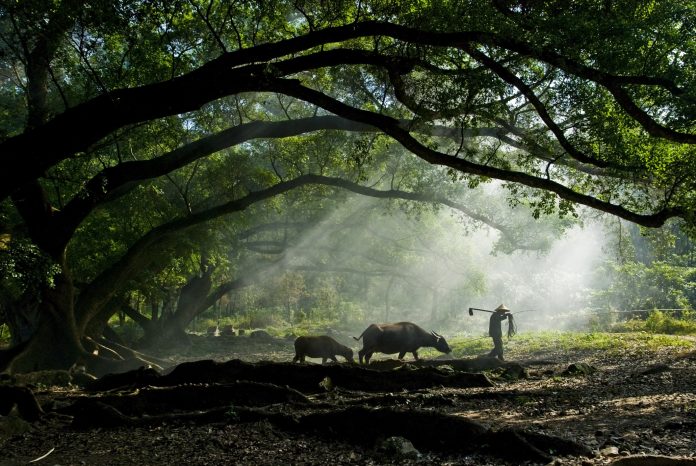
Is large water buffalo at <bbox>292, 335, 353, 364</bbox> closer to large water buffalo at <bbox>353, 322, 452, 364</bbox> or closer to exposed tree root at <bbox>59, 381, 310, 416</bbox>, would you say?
large water buffalo at <bbox>353, 322, 452, 364</bbox>

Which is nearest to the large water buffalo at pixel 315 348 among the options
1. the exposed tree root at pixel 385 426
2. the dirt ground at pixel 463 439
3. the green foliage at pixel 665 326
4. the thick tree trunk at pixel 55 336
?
the thick tree trunk at pixel 55 336

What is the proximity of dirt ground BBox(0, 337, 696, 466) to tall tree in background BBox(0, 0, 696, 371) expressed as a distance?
347 centimetres

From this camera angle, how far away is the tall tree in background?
32.8 ft

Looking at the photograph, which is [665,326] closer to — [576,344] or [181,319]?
[576,344]

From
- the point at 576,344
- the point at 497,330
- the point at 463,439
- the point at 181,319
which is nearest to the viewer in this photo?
the point at 463,439

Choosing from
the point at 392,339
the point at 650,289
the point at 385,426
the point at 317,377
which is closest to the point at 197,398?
the point at 317,377

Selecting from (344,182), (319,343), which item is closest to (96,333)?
(319,343)

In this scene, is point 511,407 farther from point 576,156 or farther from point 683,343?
point 683,343

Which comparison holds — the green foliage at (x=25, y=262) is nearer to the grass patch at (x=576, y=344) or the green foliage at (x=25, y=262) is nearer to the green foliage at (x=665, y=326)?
the grass patch at (x=576, y=344)

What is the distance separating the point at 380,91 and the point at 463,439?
1384 cm

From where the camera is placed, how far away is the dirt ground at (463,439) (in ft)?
20.7

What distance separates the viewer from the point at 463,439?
21.0ft

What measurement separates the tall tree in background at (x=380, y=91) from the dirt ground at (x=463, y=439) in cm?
347

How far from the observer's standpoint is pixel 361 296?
2397 inches
